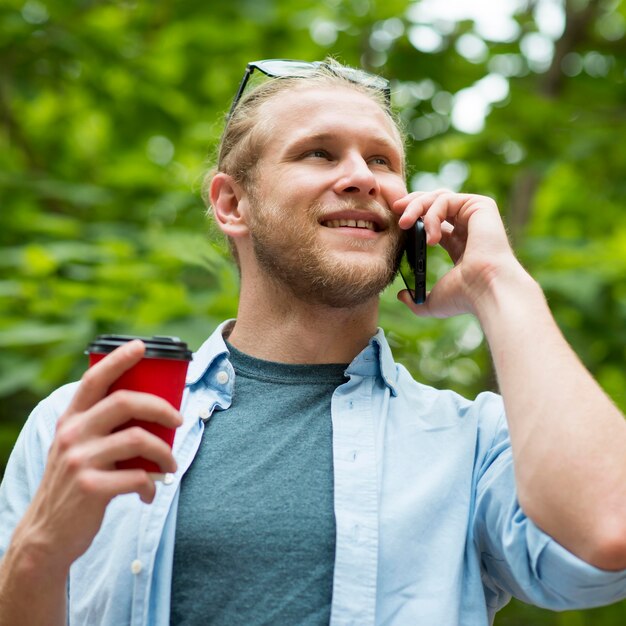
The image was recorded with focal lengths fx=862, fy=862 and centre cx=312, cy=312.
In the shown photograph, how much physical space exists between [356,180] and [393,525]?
2.88ft

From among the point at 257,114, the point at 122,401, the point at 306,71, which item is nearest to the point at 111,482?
the point at 122,401

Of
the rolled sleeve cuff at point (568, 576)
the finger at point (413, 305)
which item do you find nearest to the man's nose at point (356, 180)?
the finger at point (413, 305)

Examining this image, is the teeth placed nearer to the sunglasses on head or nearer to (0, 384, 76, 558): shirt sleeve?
the sunglasses on head

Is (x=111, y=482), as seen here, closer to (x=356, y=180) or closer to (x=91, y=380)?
(x=91, y=380)

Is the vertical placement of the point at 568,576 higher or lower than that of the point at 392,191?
lower

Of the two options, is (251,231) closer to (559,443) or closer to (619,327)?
(559,443)

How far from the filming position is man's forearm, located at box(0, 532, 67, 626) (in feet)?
5.40

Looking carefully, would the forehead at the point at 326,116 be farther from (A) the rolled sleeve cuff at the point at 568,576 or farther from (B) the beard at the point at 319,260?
(A) the rolled sleeve cuff at the point at 568,576

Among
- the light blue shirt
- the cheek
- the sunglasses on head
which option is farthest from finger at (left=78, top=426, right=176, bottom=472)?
the sunglasses on head

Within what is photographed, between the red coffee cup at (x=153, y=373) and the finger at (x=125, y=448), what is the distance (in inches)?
1.2

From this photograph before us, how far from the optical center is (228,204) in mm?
2607

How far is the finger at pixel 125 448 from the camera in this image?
4.92 feet

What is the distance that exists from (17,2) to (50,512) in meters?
3.55

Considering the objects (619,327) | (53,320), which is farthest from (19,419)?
(619,327)
